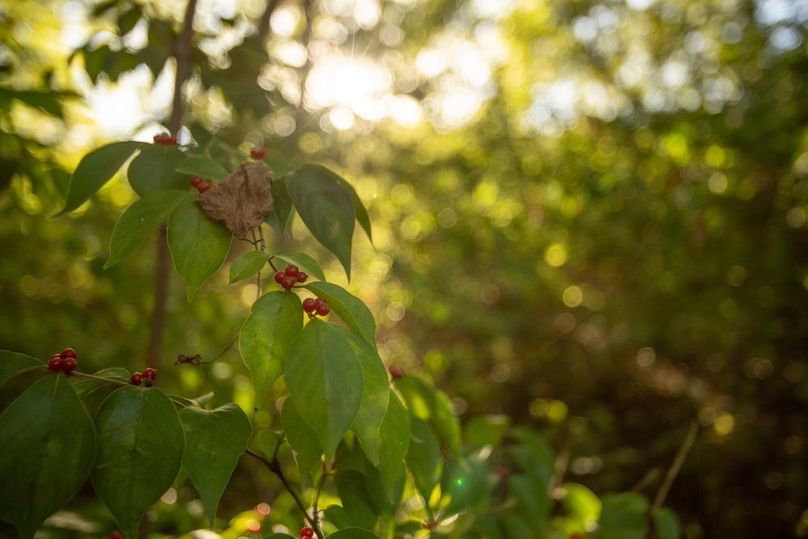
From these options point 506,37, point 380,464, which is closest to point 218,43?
point 380,464

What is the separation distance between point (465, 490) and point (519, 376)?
336 cm

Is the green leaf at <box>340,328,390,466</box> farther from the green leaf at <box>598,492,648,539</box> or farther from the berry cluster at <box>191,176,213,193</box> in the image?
the green leaf at <box>598,492,648,539</box>

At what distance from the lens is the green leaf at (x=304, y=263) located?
81cm

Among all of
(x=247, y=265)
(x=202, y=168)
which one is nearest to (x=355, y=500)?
(x=247, y=265)

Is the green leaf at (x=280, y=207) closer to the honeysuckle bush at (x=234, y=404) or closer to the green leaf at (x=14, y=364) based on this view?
the honeysuckle bush at (x=234, y=404)

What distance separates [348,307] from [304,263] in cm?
11

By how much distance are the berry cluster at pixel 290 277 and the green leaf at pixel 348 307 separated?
0.20 ft

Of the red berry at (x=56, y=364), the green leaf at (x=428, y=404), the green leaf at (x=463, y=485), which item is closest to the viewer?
the red berry at (x=56, y=364)

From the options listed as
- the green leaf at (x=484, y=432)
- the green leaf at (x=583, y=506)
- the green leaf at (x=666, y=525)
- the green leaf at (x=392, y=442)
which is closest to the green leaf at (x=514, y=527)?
the green leaf at (x=484, y=432)

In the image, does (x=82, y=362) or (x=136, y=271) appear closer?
(x=82, y=362)

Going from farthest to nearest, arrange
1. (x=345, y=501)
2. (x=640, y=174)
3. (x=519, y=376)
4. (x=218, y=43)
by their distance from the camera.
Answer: (x=519, y=376), (x=640, y=174), (x=218, y=43), (x=345, y=501)

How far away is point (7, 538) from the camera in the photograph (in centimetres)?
70

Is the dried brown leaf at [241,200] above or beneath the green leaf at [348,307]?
above

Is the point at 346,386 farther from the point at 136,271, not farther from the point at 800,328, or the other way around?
A: the point at 800,328
